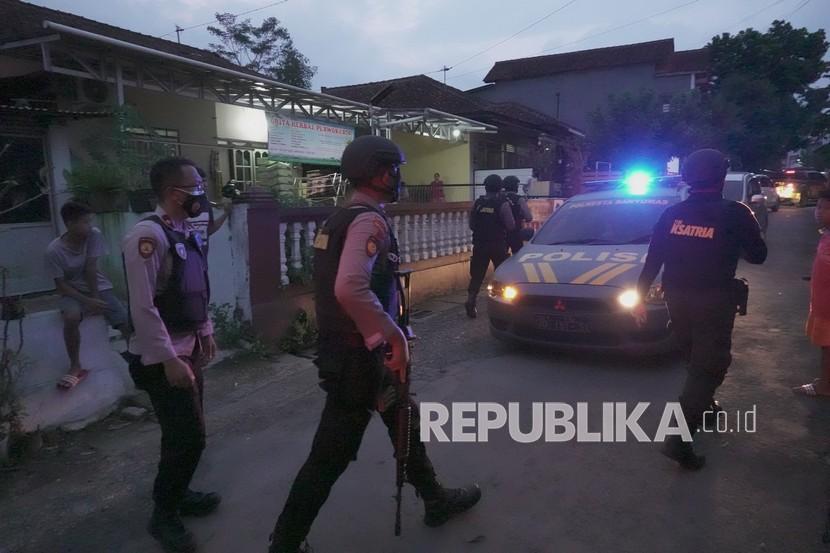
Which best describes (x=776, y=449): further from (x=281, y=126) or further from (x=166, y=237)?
(x=281, y=126)

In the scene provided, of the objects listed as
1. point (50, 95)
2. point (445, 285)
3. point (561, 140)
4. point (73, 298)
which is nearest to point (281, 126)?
point (50, 95)

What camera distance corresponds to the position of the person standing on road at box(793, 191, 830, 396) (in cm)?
396

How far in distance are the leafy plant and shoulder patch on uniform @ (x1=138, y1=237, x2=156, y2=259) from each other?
3.29 metres

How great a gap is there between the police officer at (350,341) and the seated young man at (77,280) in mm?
2220

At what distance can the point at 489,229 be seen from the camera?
22.1 ft

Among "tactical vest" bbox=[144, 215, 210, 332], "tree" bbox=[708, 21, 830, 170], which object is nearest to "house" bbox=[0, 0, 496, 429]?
"tactical vest" bbox=[144, 215, 210, 332]

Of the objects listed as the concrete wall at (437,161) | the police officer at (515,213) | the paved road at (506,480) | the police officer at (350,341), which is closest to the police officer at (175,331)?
the paved road at (506,480)

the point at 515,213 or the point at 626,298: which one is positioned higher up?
the point at 515,213

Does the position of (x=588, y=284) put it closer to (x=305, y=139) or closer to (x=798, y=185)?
(x=305, y=139)

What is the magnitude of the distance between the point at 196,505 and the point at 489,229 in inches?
183

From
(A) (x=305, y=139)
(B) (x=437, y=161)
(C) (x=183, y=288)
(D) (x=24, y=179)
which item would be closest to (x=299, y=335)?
(C) (x=183, y=288)

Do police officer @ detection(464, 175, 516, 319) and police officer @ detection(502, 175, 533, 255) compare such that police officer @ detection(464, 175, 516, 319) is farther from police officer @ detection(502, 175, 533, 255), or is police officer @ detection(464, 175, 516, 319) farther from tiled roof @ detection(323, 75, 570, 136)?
tiled roof @ detection(323, 75, 570, 136)

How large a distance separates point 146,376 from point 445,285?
6194 mm

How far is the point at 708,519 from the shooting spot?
2682 millimetres
